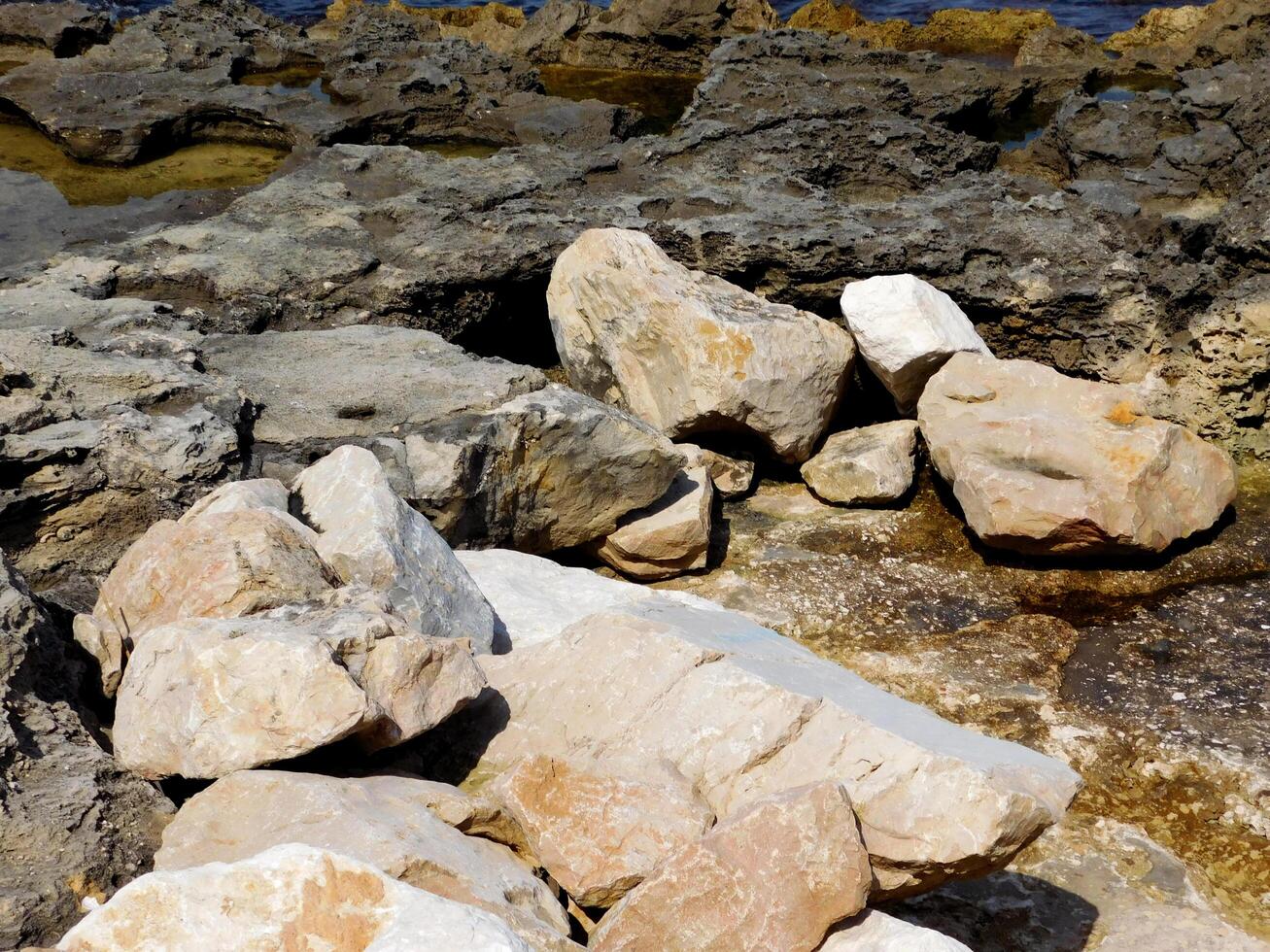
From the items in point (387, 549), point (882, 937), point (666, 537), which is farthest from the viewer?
point (666, 537)

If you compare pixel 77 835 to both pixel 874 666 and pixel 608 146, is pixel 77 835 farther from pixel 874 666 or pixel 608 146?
pixel 608 146

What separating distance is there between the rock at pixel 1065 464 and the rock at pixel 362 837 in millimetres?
2829

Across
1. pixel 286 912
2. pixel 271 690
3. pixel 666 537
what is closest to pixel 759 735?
pixel 271 690

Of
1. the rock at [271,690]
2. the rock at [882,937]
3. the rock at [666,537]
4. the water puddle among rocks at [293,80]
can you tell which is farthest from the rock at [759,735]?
the water puddle among rocks at [293,80]

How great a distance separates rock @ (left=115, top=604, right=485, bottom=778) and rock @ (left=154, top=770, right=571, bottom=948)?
0.32 ft

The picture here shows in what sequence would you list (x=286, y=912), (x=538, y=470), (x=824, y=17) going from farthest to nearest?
(x=824, y=17) → (x=538, y=470) → (x=286, y=912)

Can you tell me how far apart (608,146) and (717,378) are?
8.93 feet

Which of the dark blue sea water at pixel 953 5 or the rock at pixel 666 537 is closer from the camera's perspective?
the rock at pixel 666 537

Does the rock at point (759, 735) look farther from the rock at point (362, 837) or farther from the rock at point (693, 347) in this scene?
the rock at point (693, 347)

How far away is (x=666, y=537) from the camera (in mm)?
4867

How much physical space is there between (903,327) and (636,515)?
1.51m

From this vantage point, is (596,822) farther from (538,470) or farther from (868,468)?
(868,468)

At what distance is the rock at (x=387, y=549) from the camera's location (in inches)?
138

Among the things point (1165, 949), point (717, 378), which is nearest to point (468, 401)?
point (717, 378)
